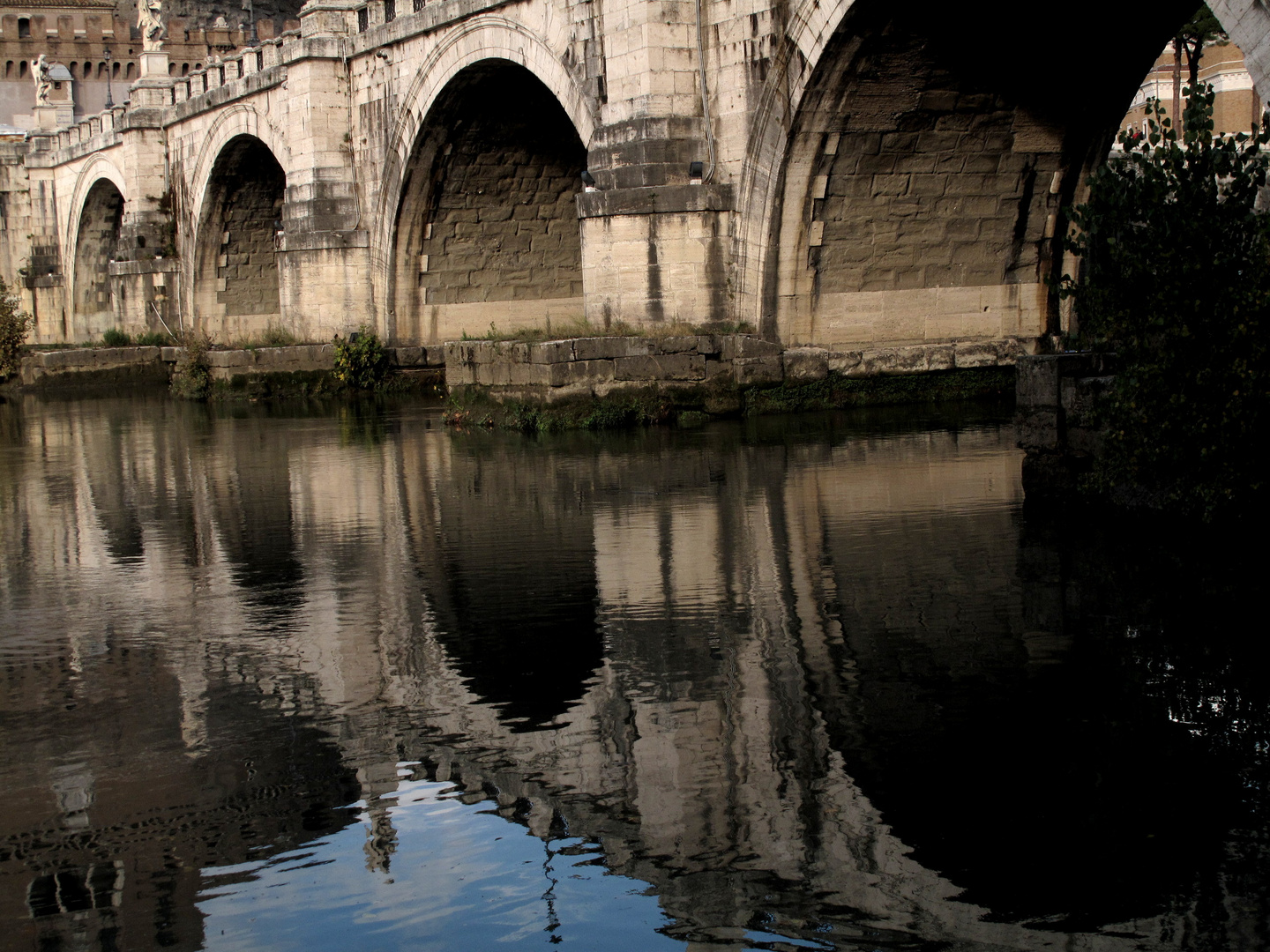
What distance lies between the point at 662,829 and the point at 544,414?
31.4ft

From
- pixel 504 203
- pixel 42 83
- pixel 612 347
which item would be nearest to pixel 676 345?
pixel 612 347

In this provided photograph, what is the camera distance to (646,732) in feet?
14.4

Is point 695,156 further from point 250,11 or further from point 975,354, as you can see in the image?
point 250,11

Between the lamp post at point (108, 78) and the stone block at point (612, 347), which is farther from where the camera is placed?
the lamp post at point (108, 78)

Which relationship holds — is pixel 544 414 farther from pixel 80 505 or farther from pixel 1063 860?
pixel 1063 860

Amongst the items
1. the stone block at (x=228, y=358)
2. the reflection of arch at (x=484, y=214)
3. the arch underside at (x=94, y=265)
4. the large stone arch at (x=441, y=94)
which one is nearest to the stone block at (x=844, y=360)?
the large stone arch at (x=441, y=94)

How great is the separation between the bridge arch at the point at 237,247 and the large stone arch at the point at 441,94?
6.07 metres

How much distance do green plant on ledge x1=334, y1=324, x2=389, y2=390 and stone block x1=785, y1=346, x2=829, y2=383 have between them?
7.94 meters

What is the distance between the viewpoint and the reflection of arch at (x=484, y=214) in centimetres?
1841

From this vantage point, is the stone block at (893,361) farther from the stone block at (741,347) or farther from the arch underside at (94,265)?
the arch underside at (94,265)

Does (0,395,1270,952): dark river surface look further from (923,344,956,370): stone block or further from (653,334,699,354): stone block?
(923,344,956,370): stone block

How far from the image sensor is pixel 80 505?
9.99 meters

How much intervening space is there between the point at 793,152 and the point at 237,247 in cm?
1705

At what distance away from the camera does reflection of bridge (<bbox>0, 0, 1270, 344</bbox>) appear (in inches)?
497
